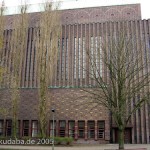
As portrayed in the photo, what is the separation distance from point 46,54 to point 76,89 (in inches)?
205

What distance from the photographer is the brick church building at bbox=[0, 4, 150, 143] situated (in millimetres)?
28891

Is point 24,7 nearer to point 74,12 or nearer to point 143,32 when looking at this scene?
point 74,12

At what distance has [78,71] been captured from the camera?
35.3 meters

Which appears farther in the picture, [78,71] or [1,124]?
[78,71]

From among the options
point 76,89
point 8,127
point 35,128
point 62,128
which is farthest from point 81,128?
point 8,127

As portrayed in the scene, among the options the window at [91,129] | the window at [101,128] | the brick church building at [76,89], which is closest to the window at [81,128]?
the brick church building at [76,89]

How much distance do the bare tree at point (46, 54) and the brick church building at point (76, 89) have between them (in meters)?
2.14

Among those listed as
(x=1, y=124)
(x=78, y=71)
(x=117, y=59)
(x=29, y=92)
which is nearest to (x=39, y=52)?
(x=29, y=92)

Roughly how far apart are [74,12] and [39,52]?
13.9 metres

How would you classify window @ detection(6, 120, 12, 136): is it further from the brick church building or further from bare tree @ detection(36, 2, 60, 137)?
bare tree @ detection(36, 2, 60, 137)

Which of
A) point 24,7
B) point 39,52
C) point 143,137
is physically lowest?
point 143,137

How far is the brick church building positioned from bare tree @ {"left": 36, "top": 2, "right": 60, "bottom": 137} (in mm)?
2138

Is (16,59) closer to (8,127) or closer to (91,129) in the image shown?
(8,127)

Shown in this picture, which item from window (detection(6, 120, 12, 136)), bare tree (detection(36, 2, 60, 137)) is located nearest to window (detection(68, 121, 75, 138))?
bare tree (detection(36, 2, 60, 137))
